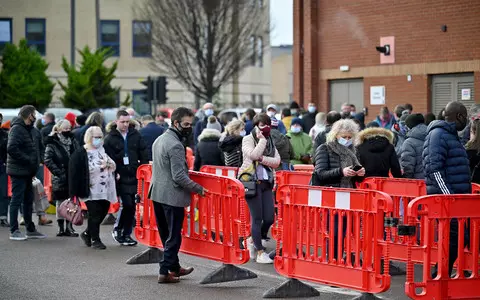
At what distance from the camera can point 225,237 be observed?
11156 millimetres

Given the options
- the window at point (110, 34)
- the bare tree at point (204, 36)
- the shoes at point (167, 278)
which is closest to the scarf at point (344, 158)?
the shoes at point (167, 278)

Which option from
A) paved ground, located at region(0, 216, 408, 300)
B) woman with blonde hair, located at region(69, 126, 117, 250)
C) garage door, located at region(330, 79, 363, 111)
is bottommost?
paved ground, located at region(0, 216, 408, 300)

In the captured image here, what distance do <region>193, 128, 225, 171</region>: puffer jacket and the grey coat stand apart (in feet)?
19.1

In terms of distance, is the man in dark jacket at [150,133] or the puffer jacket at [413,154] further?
the man in dark jacket at [150,133]

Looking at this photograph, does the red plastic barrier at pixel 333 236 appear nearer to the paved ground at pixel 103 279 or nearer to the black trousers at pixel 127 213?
the paved ground at pixel 103 279

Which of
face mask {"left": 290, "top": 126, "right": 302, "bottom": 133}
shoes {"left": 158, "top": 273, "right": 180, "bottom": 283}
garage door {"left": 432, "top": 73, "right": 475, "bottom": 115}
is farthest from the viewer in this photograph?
garage door {"left": 432, "top": 73, "right": 475, "bottom": 115}

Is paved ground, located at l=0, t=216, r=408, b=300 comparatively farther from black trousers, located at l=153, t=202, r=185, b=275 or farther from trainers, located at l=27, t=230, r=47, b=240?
trainers, located at l=27, t=230, r=47, b=240

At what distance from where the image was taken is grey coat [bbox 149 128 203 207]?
11.1m

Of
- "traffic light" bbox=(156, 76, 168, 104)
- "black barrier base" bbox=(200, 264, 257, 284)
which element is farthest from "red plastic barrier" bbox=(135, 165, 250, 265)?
"traffic light" bbox=(156, 76, 168, 104)

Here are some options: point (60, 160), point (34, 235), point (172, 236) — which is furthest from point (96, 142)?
point (172, 236)

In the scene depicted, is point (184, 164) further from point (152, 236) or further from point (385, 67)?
point (385, 67)

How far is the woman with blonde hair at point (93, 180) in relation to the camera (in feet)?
47.1

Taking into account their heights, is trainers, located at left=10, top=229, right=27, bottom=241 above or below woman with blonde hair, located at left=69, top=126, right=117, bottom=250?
below

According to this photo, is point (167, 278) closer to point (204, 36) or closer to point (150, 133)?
point (150, 133)
